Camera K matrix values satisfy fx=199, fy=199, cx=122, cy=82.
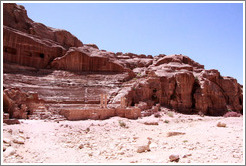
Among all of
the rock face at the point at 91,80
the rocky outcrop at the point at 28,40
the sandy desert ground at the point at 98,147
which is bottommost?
the sandy desert ground at the point at 98,147

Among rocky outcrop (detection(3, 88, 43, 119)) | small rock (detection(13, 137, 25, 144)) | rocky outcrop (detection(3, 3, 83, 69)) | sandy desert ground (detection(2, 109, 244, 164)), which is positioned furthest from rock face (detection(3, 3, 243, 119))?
small rock (detection(13, 137, 25, 144))

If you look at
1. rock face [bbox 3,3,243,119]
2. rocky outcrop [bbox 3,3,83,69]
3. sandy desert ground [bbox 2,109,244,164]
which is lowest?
sandy desert ground [bbox 2,109,244,164]

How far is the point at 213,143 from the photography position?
10.7 metres

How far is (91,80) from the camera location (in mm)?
35156

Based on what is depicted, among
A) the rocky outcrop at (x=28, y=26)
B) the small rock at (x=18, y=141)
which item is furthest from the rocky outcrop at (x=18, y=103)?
the rocky outcrop at (x=28, y=26)

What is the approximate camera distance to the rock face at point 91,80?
91.6 ft

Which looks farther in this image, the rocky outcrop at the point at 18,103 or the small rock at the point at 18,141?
the rocky outcrop at the point at 18,103

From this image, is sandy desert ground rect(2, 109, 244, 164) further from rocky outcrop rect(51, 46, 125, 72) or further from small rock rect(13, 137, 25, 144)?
→ rocky outcrop rect(51, 46, 125, 72)

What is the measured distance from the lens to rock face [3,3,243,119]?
27922 mm

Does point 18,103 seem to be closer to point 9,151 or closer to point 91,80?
point 9,151

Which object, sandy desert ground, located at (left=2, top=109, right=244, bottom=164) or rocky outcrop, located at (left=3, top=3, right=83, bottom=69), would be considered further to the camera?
rocky outcrop, located at (left=3, top=3, right=83, bottom=69)

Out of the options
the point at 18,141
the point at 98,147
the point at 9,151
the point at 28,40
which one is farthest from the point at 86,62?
the point at 9,151

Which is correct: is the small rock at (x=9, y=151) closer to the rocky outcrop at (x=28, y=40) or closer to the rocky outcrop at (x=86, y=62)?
the rocky outcrop at (x=28, y=40)

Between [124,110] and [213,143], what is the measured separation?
13.1 meters
